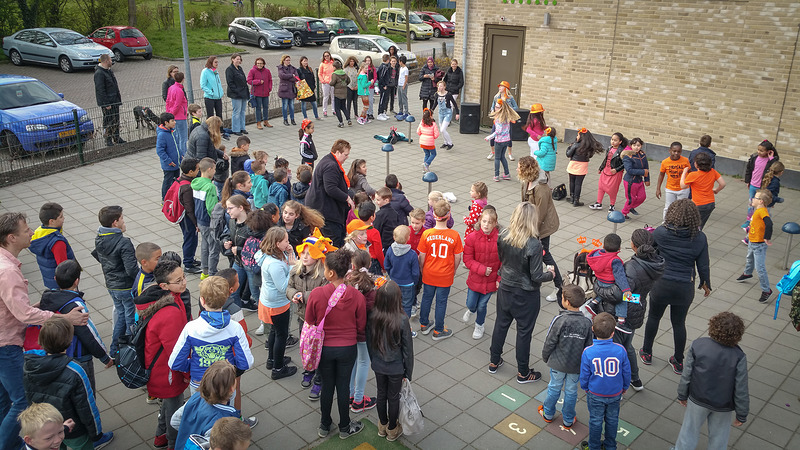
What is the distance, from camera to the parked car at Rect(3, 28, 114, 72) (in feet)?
82.9

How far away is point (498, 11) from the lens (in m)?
16.9

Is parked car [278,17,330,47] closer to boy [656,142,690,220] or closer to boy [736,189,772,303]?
boy [656,142,690,220]

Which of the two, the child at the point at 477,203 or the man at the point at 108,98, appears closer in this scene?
the child at the point at 477,203

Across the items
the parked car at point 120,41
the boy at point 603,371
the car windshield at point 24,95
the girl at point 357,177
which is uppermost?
the parked car at point 120,41

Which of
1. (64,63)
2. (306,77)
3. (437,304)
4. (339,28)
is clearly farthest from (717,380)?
(339,28)

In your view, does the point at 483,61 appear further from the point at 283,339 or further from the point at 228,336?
the point at 228,336

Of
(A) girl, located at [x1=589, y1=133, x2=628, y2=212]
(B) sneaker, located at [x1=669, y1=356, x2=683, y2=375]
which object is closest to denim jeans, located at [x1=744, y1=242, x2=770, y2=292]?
(B) sneaker, located at [x1=669, y1=356, x2=683, y2=375]

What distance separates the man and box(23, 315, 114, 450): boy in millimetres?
11251

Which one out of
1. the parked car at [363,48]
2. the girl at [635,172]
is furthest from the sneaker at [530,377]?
the parked car at [363,48]

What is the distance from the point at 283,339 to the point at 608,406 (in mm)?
3311

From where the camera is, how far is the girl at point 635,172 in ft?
35.4

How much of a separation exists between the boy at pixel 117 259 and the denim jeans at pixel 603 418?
471cm

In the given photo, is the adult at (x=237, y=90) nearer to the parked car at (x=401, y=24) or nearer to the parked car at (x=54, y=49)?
the parked car at (x=54, y=49)

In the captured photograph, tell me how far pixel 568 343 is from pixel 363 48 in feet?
72.4
